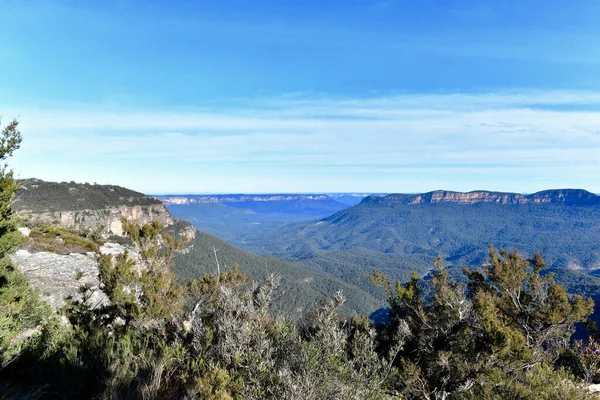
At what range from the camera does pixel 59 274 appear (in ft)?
65.2

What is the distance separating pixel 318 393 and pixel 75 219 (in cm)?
7116

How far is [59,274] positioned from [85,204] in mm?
59999

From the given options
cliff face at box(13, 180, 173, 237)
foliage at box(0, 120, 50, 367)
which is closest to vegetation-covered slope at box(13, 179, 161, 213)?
cliff face at box(13, 180, 173, 237)

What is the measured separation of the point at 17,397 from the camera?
19.0 feet

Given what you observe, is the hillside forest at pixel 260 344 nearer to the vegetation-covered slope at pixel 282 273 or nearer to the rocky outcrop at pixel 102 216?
the rocky outcrop at pixel 102 216

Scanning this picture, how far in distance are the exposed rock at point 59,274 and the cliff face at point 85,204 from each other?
32334 millimetres

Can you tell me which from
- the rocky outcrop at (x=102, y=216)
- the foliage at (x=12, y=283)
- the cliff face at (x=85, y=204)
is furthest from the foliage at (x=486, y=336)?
the cliff face at (x=85, y=204)

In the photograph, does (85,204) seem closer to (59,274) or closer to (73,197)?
(73,197)

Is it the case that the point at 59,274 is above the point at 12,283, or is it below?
below

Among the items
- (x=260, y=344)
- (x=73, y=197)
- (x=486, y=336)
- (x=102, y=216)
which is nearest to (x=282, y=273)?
(x=102, y=216)

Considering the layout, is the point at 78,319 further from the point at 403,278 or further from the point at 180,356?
the point at 403,278

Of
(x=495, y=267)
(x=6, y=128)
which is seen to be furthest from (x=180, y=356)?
(x=495, y=267)

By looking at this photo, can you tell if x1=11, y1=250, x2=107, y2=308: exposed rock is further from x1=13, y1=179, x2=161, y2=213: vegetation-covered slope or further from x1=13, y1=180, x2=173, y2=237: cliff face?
x1=13, y1=179, x2=161, y2=213: vegetation-covered slope

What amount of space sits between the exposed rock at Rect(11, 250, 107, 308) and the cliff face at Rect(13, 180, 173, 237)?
32.3 meters
